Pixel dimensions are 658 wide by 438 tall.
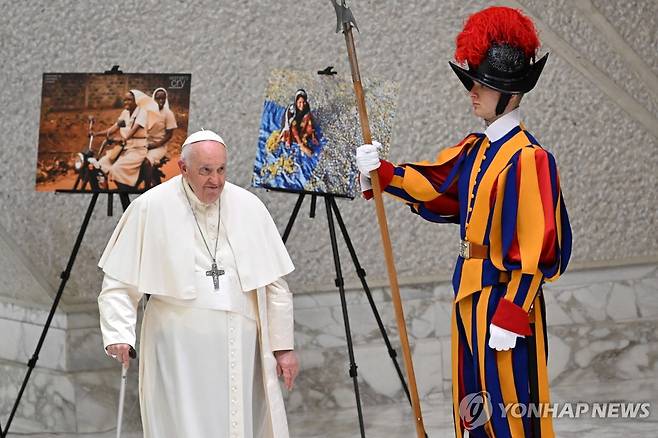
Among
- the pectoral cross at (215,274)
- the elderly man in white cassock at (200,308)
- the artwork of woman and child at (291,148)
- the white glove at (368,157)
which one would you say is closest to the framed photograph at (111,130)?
the artwork of woman and child at (291,148)

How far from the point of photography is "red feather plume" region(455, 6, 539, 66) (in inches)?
151

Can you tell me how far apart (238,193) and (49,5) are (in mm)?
2386

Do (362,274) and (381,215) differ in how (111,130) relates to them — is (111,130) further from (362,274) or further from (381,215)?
(381,215)

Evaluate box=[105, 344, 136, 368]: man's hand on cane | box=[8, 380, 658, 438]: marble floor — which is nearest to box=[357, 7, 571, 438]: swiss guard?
box=[105, 344, 136, 368]: man's hand on cane

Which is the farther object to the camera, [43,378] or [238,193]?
[43,378]

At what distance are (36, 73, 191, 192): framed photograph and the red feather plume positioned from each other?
1.85 metres

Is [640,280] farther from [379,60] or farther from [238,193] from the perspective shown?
[238,193]

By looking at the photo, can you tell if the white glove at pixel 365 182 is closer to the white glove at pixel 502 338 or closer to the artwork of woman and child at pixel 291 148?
the white glove at pixel 502 338

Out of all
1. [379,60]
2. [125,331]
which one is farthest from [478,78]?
[379,60]

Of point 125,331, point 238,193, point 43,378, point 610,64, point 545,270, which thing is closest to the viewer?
point 545,270

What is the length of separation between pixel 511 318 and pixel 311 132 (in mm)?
1879

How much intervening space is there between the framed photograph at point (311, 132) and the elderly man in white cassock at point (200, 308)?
2.77 feet

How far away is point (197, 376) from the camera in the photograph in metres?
4.26

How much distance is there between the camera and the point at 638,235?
266 inches
